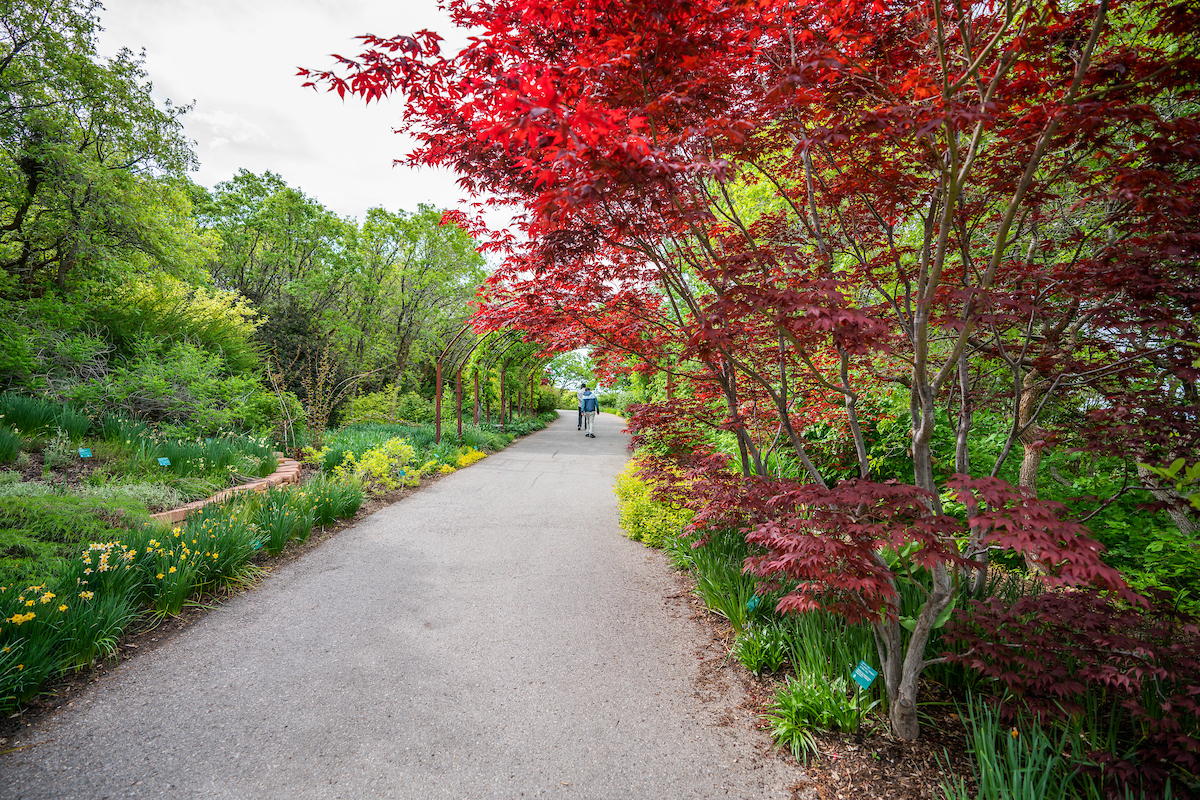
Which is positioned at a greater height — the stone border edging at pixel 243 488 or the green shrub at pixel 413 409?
the green shrub at pixel 413 409

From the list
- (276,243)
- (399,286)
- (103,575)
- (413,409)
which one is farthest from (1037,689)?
(276,243)

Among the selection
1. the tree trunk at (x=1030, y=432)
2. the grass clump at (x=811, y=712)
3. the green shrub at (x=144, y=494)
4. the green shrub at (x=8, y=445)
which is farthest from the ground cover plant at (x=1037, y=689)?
the green shrub at (x=8, y=445)

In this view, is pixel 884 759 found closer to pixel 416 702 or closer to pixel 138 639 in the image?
pixel 416 702

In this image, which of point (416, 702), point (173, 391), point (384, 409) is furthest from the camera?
point (384, 409)

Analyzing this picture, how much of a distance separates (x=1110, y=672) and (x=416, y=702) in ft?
9.62

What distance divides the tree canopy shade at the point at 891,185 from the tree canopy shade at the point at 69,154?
23.3 ft

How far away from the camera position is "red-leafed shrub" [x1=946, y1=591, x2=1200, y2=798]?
1.64m

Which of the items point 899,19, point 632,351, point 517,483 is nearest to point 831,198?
point 899,19

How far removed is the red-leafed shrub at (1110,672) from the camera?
1.64 metres

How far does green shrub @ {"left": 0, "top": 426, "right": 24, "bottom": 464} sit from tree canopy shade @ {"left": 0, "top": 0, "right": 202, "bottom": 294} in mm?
3830

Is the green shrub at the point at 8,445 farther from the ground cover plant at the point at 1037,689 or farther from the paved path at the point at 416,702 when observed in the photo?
the ground cover plant at the point at 1037,689

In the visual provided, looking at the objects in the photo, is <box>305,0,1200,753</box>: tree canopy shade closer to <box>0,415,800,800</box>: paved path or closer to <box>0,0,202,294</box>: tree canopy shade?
<box>0,415,800,800</box>: paved path

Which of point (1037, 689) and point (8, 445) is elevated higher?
point (8, 445)

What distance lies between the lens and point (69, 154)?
6418 millimetres
